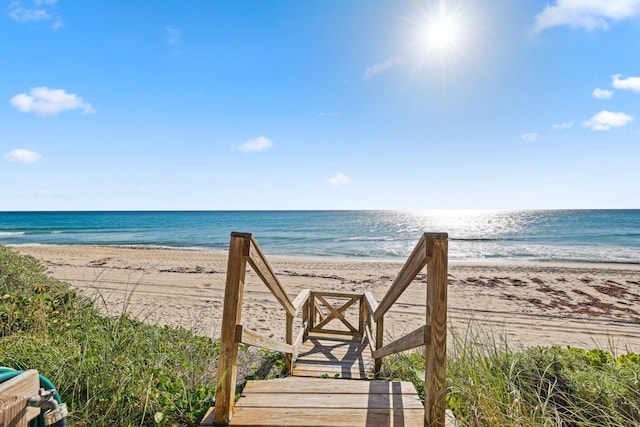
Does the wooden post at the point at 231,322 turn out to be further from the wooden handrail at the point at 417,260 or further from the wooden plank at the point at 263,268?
the wooden handrail at the point at 417,260

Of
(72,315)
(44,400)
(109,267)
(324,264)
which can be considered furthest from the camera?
(324,264)

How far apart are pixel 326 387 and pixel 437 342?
1.10 metres

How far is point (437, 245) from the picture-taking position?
7.02ft

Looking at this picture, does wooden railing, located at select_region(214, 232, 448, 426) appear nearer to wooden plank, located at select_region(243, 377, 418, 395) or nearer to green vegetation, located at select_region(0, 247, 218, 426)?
wooden plank, located at select_region(243, 377, 418, 395)

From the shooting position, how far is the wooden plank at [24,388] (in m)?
1.05

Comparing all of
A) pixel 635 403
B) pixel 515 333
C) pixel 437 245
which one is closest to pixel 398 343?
pixel 437 245

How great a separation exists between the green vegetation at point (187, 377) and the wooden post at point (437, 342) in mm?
237

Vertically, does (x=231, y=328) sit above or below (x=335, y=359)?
above

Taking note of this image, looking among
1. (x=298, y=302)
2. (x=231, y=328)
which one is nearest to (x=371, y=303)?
(x=298, y=302)

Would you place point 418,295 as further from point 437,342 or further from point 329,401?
point 437,342

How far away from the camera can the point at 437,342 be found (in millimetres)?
2100

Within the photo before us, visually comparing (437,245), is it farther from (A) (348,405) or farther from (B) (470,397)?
(A) (348,405)

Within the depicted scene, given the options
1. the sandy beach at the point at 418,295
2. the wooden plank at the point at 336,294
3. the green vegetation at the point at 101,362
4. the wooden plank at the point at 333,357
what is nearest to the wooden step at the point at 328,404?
the green vegetation at the point at 101,362

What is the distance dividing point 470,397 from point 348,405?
847 mm
